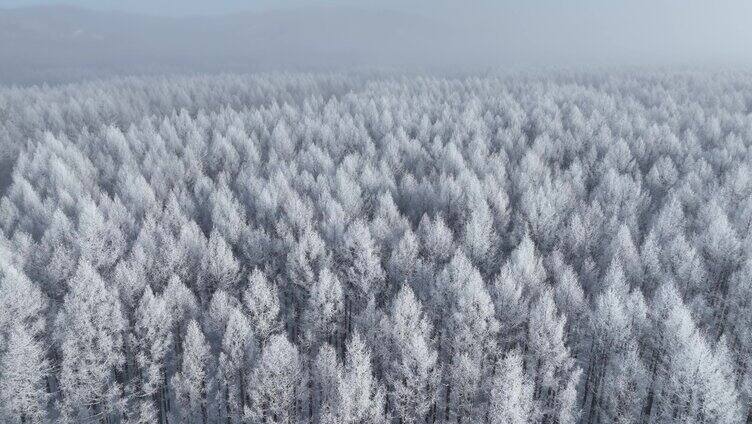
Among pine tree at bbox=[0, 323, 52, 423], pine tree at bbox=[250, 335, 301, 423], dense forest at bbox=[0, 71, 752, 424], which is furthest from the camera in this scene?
dense forest at bbox=[0, 71, 752, 424]

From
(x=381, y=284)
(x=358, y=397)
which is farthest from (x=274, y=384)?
(x=381, y=284)

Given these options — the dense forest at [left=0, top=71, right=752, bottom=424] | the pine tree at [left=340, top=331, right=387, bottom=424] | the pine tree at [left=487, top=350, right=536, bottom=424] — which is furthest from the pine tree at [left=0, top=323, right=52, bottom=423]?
the pine tree at [left=487, top=350, right=536, bottom=424]

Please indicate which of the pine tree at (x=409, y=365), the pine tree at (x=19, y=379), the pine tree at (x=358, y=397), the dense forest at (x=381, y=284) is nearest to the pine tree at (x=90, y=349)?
the dense forest at (x=381, y=284)

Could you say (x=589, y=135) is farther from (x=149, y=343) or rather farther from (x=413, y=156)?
(x=149, y=343)

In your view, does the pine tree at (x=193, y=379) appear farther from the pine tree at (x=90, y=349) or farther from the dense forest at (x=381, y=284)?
the pine tree at (x=90, y=349)

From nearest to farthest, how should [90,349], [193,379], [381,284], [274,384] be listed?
[274,384], [193,379], [90,349], [381,284]

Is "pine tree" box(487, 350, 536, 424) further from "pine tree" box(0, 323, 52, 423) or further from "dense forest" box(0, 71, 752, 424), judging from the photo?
"pine tree" box(0, 323, 52, 423)

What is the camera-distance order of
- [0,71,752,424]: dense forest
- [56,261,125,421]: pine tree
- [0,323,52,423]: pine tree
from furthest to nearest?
[56,261,125,421]: pine tree < [0,71,752,424]: dense forest < [0,323,52,423]: pine tree

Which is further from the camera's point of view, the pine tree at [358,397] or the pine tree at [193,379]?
the pine tree at [193,379]

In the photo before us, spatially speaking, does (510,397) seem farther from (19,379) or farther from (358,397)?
(19,379)
